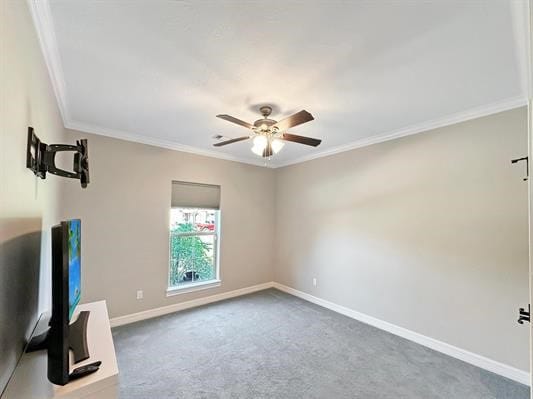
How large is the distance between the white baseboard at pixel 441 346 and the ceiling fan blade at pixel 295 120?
2.88 m

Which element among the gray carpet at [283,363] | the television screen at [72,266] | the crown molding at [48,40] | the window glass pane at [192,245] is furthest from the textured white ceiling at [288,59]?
the gray carpet at [283,363]

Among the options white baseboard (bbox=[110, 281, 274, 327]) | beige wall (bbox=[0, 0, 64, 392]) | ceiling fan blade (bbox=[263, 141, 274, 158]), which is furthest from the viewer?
white baseboard (bbox=[110, 281, 274, 327])

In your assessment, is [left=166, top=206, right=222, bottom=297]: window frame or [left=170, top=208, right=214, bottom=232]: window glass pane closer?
[left=166, top=206, right=222, bottom=297]: window frame

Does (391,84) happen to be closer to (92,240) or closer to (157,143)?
(157,143)

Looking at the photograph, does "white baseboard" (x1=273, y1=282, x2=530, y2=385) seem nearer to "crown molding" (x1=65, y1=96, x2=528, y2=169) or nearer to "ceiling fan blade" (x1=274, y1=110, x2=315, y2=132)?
"crown molding" (x1=65, y1=96, x2=528, y2=169)

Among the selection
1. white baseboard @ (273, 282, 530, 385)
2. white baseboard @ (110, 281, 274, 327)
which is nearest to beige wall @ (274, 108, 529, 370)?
white baseboard @ (273, 282, 530, 385)

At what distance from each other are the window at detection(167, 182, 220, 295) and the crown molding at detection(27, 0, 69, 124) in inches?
77.4

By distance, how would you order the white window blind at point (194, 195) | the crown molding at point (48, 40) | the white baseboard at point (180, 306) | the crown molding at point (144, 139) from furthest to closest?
the white window blind at point (194, 195) → the white baseboard at point (180, 306) → the crown molding at point (144, 139) → the crown molding at point (48, 40)

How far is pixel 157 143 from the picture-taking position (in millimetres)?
3650

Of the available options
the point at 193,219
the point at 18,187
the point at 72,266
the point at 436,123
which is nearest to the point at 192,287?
the point at 193,219

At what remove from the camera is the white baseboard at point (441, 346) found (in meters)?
2.29

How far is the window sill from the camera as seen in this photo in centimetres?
378

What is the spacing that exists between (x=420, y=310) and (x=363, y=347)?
2.75ft

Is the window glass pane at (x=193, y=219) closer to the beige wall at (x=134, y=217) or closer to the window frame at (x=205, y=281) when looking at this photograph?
the window frame at (x=205, y=281)
